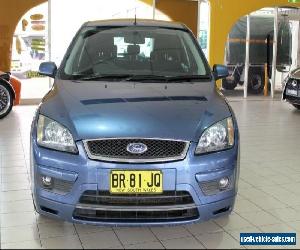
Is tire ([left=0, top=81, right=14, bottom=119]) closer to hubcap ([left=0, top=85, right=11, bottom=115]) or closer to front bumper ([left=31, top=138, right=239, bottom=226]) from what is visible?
hubcap ([left=0, top=85, right=11, bottom=115])

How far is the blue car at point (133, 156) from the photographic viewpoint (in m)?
2.85

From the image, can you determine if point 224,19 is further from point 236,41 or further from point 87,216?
point 87,216

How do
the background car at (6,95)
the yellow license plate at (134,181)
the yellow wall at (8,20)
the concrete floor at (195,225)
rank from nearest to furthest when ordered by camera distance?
the yellow license plate at (134,181) < the concrete floor at (195,225) < the background car at (6,95) < the yellow wall at (8,20)

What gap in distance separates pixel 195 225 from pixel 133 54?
1.57 meters

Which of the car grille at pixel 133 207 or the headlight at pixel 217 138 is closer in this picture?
the car grille at pixel 133 207

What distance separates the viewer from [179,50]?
4.17m

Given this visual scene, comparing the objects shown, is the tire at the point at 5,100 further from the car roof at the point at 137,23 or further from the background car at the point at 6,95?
the car roof at the point at 137,23

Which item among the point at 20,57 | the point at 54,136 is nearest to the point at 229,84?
the point at 20,57

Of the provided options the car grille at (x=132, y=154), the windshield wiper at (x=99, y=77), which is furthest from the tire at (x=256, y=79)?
the car grille at (x=132, y=154)

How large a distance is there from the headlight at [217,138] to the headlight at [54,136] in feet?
2.71

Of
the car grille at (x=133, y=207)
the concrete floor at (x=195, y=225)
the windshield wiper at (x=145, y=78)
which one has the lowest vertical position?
the concrete floor at (x=195, y=225)

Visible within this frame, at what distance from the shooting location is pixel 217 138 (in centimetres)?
308

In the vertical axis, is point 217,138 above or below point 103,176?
above

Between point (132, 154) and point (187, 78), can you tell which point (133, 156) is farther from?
point (187, 78)
